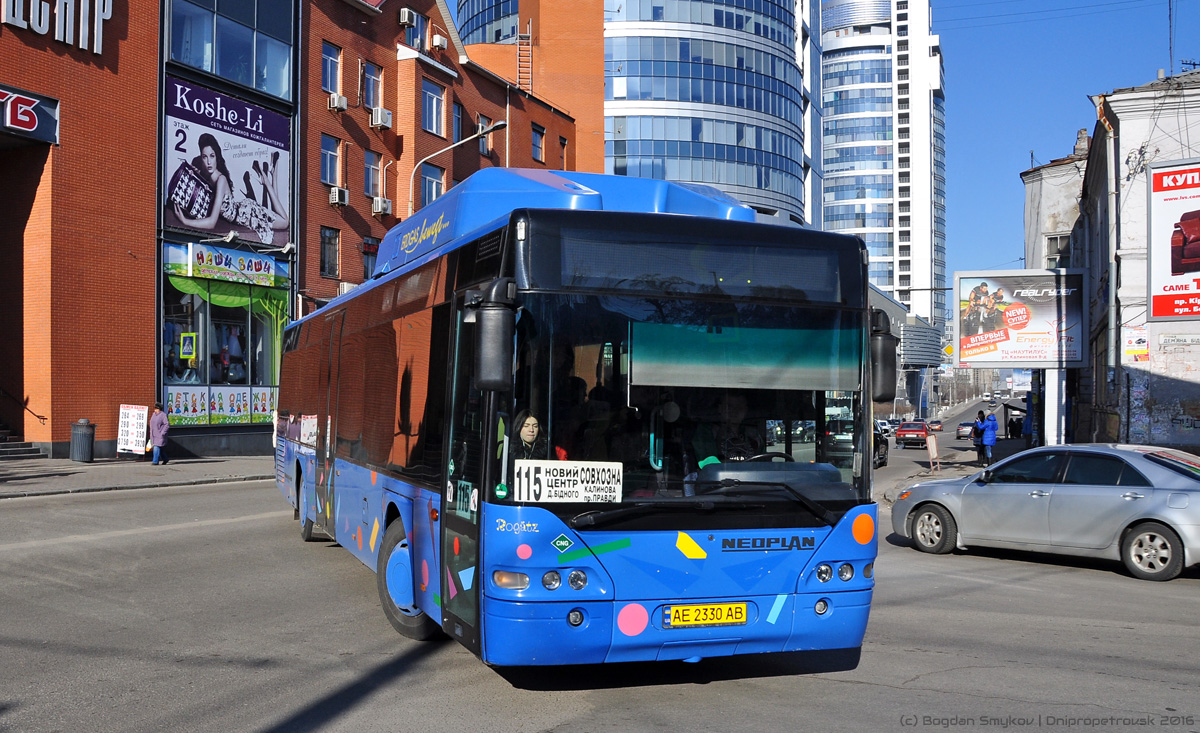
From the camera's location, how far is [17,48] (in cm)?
2459

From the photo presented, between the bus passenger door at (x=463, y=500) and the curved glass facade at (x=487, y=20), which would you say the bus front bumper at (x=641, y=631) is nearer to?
the bus passenger door at (x=463, y=500)

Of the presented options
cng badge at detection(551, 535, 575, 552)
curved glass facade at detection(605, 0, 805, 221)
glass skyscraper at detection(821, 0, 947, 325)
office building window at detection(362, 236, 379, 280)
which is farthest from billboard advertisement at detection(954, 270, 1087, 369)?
glass skyscraper at detection(821, 0, 947, 325)

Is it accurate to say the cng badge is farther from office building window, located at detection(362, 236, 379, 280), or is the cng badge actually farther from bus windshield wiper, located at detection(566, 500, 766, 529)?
office building window, located at detection(362, 236, 379, 280)

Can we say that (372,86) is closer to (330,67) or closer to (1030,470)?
(330,67)

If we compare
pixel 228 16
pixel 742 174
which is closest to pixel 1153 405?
pixel 228 16

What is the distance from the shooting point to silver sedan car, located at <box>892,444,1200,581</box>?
10766 mm

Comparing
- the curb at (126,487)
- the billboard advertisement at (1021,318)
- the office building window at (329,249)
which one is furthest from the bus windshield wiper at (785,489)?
the office building window at (329,249)

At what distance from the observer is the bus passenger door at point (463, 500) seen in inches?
224

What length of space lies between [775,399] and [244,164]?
28.9 metres

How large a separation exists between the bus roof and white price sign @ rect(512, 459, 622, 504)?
2064 mm

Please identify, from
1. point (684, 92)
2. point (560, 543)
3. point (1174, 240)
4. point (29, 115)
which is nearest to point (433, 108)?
point (29, 115)

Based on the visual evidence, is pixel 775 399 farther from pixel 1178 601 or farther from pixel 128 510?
pixel 128 510

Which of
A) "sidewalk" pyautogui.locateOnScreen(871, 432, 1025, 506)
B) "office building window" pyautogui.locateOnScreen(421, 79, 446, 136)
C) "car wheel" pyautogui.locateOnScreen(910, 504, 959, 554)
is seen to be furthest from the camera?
"office building window" pyautogui.locateOnScreen(421, 79, 446, 136)

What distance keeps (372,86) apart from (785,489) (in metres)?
35.2
